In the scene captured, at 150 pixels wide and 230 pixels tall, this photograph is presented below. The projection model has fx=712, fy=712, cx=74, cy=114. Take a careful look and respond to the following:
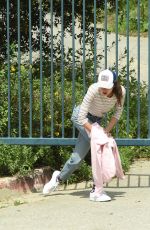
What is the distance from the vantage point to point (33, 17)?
845 centimetres

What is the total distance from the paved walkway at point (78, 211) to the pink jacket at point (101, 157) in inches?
9.1

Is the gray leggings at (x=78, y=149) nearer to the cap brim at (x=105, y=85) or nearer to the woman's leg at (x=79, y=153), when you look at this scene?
the woman's leg at (x=79, y=153)

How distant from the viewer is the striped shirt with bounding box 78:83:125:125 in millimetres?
6234

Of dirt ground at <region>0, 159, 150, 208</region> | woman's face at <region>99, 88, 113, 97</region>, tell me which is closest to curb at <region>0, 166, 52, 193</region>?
dirt ground at <region>0, 159, 150, 208</region>

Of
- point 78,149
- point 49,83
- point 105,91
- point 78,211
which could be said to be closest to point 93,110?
point 105,91

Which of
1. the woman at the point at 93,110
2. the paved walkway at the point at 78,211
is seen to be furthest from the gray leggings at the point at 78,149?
the paved walkway at the point at 78,211

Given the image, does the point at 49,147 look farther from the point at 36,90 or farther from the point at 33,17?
the point at 33,17

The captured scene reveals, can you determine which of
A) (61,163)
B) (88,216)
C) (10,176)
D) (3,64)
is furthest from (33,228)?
(3,64)

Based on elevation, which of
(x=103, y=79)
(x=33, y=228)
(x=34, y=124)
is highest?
(x=103, y=79)

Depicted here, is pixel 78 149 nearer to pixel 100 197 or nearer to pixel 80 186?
pixel 100 197

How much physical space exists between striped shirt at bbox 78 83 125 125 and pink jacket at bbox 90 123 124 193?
4.8 inches

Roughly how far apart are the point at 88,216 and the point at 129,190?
3.47ft

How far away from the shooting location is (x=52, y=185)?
21.7 feet

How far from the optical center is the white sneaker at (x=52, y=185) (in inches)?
260
